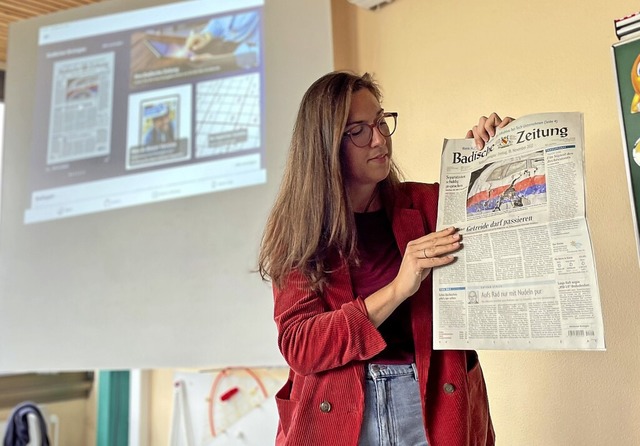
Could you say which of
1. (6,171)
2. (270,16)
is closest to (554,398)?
(270,16)

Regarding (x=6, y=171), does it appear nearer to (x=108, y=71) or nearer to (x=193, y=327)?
(x=108, y=71)

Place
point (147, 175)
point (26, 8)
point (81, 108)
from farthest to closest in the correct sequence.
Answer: point (26, 8) → point (81, 108) → point (147, 175)

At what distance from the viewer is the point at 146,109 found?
2057 mm

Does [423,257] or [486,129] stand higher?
[486,129]

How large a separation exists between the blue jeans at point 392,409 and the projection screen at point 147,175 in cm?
85

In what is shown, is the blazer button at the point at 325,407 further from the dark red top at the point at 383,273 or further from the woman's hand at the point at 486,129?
the woman's hand at the point at 486,129

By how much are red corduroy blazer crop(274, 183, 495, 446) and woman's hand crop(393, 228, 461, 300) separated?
7 cm

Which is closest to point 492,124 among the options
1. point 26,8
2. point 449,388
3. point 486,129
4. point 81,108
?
point 486,129

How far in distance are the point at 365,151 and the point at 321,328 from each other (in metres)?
0.30

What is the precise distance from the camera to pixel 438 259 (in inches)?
34.2

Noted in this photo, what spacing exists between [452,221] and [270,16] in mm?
1266

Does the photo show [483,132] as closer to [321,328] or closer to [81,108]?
[321,328]

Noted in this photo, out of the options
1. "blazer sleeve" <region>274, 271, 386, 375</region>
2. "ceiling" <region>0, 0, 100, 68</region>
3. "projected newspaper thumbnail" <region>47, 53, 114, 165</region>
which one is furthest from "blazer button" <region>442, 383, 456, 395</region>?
"ceiling" <region>0, 0, 100, 68</region>

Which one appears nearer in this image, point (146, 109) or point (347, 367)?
point (347, 367)
